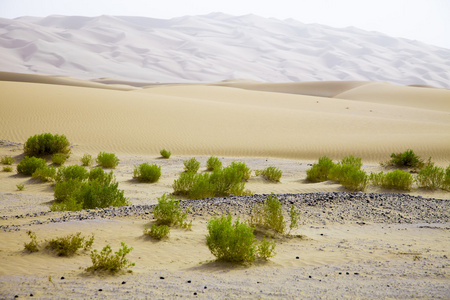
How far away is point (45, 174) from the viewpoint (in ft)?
39.1

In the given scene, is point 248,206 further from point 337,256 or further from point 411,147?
point 411,147

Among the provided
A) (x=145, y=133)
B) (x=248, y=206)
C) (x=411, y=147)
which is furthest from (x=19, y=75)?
(x=248, y=206)

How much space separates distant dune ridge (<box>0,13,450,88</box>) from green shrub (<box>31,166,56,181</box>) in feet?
317

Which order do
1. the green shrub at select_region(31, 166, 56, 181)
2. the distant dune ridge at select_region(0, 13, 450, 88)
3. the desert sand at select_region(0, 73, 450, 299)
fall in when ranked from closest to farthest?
1. the desert sand at select_region(0, 73, 450, 299)
2. the green shrub at select_region(31, 166, 56, 181)
3. the distant dune ridge at select_region(0, 13, 450, 88)

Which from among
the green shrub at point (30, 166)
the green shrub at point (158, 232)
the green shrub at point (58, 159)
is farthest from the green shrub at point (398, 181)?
the green shrub at point (58, 159)

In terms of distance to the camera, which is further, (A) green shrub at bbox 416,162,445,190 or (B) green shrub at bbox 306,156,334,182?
(B) green shrub at bbox 306,156,334,182

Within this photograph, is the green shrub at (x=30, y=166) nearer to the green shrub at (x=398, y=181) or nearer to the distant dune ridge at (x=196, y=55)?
the green shrub at (x=398, y=181)

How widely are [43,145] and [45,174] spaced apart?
4531 millimetres

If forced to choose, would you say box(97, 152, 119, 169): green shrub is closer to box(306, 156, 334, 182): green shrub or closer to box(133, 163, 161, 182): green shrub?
box(133, 163, 161, 182): green shrub

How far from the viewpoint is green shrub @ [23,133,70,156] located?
52.4 feet

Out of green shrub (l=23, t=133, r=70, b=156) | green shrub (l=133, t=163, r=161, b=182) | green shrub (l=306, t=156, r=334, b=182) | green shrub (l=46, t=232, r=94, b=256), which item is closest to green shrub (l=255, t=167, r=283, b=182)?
green shrub (l=306, t=156, r=334, b=182)

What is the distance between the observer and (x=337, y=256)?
5766 mm

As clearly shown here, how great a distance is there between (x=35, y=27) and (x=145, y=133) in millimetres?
143483

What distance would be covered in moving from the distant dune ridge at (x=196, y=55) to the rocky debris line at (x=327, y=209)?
10182 cm
